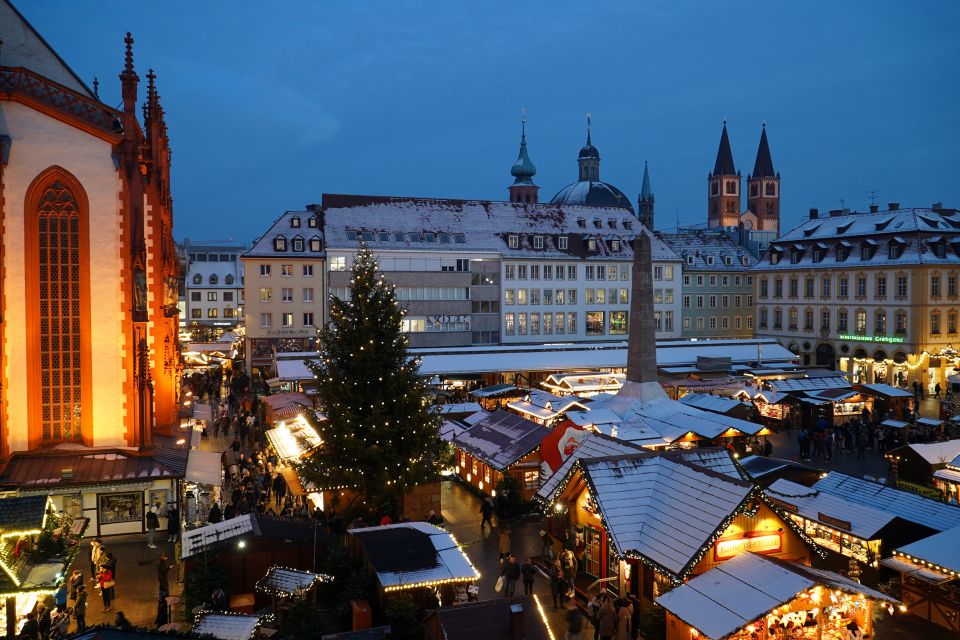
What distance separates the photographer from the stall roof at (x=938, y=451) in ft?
70.3

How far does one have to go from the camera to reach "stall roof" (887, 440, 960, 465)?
21.4 meters

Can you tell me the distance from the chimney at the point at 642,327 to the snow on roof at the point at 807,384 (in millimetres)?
10217

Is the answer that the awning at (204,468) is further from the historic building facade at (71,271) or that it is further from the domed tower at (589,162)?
the domed tower at (589,162)

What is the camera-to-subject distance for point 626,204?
325 feet

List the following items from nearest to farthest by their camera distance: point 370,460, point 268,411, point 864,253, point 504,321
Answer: point 370,460 → point 268,411 → point 864,253 → point 504,321

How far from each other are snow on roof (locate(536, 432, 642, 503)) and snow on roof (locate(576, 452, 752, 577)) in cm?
121

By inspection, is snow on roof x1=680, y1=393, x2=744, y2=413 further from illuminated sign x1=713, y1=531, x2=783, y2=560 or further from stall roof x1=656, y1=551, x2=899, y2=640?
stall roof x1=656, y1=551, x2=899, y2=640

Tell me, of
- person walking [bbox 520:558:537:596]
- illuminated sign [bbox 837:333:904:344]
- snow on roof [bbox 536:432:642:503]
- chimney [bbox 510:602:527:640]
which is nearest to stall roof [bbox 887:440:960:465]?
snow on roof [bbox 536:432:642:503]

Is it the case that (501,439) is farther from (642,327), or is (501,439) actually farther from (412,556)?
(412,556)

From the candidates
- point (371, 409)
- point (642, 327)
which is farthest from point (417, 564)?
point (642, 327)

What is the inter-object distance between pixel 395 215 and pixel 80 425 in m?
35.2

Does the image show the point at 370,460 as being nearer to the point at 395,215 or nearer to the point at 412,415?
the point at 412,415

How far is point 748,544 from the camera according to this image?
42.7 ft

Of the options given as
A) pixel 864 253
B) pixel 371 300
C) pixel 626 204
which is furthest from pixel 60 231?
pixel 626 204
